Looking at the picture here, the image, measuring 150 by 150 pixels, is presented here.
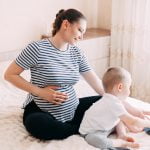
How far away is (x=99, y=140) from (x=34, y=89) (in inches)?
16.6

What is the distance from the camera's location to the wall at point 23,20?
2.74m

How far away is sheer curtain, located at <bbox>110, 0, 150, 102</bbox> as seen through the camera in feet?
9.53

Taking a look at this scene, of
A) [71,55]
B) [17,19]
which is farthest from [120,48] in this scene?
[71,55]

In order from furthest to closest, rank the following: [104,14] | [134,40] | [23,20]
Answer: [104,14] < [134,40] < [23,20]

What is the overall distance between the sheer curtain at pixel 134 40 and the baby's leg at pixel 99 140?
152cm

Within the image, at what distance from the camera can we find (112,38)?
124 inches

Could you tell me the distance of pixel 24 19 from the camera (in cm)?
285

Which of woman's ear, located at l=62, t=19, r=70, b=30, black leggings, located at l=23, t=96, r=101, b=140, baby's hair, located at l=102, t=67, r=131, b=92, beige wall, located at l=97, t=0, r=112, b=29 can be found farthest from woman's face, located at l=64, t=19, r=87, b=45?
beige wall, located at l=97, t=0, r=112, b=29

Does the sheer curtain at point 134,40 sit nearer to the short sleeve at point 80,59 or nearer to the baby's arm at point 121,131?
the short sleeve at point 80,59

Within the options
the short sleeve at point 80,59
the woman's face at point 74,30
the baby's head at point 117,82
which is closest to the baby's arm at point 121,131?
the baby's head at point 117,82

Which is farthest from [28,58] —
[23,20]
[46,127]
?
[23,20]

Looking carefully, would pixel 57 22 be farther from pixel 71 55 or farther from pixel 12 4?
pixel 12 4

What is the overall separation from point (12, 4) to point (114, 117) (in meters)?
1.61

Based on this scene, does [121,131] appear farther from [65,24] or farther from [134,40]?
[134,40]
